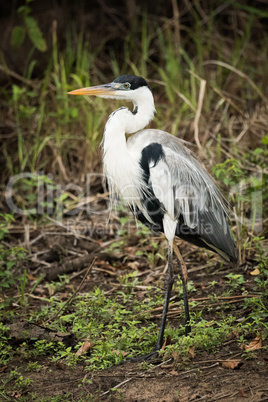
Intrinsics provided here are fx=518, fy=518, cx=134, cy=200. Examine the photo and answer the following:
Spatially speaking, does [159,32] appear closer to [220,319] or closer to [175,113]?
[175,113]

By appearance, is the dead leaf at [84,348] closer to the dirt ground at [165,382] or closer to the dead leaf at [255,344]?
the dirt ground at [165,382]

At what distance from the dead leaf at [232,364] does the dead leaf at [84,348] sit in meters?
0.98

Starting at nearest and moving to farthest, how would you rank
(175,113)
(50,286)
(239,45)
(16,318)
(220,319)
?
(220,319), (16,318), (50,286), (175,113), (239,45)

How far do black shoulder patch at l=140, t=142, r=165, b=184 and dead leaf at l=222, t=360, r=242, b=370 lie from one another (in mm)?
1453

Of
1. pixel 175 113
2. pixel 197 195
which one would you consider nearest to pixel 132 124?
pixel 197 195

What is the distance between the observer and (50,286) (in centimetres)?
466

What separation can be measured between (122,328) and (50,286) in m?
1.03

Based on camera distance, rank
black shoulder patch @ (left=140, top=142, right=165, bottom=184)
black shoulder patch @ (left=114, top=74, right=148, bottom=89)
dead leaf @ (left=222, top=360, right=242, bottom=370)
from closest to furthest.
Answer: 1. dead leaf @ (left=222, top=360, right=242, bottom=370)
2. black shoulder patch @ (left=140, top=142, right=165, bottom=184)
3. black shoulder patch @ (left=114, top=74, right=148, bottom=89)

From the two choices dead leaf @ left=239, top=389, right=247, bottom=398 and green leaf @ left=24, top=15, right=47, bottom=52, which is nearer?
dead leaf @ left=239, top=389, right=247, bottom=398

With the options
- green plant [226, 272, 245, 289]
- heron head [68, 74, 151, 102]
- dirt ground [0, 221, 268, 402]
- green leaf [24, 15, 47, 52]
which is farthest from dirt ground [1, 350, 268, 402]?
green leaf [24, 15, 47, 52]

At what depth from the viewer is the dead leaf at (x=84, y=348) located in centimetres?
354

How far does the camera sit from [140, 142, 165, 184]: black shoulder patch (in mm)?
3836

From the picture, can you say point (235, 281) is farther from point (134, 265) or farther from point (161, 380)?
point (161, 380)

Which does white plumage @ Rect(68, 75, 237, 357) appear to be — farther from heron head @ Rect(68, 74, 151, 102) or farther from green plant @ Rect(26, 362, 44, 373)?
green plant @ Rect(26, 362, 44, 373)
